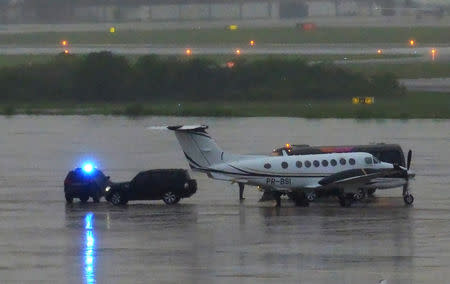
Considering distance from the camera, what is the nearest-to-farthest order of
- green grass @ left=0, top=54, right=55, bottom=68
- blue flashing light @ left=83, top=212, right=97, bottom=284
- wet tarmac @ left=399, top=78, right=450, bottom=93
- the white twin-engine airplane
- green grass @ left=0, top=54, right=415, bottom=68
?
blue flashing light @ left=83, top=212, right=97, bottom=284 < the white twin-engine airplane < wet tarmac @ left=399, top=78, right=450, bottom=93 < green grass @ left=0, top=54, right=415, bottom=68 < green grass @ left=0, top=54, right=55, bottom=68

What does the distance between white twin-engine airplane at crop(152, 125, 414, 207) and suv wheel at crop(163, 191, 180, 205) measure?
4.30 feet

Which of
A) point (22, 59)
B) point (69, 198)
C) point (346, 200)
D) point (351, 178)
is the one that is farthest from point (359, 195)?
point (22, 59)

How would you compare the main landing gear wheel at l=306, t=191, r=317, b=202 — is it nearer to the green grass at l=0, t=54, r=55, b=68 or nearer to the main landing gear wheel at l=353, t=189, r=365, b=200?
the main landing gear wheel at l=353, t=189, r=365, b=200

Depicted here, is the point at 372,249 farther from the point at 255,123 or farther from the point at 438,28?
the point at 438,28

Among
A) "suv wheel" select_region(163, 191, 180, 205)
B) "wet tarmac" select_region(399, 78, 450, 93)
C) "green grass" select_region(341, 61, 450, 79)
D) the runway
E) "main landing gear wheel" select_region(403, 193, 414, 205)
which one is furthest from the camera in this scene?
the runway

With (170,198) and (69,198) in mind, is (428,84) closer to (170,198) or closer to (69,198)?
(170,198)

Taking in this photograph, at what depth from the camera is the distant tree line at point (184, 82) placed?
7969cm

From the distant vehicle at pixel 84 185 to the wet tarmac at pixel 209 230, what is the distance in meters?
0.44

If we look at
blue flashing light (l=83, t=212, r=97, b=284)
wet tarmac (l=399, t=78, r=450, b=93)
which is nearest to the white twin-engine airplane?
blue flashing light (l=83, t=212, r=97, b=284)

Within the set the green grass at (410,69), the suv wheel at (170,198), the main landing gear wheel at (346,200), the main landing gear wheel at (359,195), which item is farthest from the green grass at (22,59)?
the main landing gear wheel at (346,200)

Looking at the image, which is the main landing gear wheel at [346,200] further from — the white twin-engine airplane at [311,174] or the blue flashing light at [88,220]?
the blue flashing light at [88,220]

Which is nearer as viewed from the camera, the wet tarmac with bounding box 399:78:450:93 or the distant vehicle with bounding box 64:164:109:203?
the distant vehicle with bounding box 64:164:109:203

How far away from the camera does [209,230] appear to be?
32.7 m

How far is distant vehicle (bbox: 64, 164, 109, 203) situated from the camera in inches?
1561
